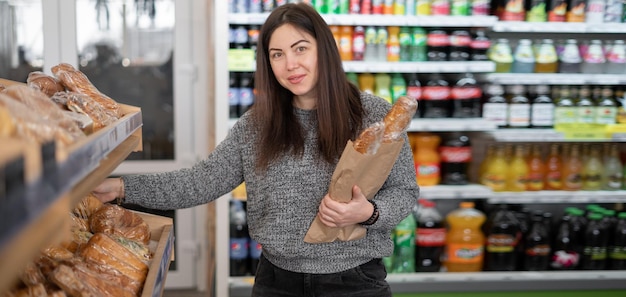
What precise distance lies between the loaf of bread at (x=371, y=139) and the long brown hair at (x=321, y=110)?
0.26 m

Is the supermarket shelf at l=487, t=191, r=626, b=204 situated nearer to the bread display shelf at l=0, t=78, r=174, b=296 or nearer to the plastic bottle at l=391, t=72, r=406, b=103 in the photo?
the plastic bottle at l=391, t=72, r=406, b=103

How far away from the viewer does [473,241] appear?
12.0 feet

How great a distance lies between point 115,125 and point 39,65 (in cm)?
336

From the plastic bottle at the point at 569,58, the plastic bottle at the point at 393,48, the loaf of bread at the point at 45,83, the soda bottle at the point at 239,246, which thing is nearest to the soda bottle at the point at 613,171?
the plastic bottle at the point at 569,58

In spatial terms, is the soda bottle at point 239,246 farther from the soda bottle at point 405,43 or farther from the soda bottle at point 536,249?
the soda bottle at point 536,249

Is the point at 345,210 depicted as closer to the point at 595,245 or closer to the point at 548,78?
the point at 548,78

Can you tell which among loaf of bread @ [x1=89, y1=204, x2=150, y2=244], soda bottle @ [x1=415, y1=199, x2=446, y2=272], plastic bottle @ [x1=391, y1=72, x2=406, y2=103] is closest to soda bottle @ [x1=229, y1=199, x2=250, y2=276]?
soda bottle @ [x1=415, y1=199, x2=446, y2=272]

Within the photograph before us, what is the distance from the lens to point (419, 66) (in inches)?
132

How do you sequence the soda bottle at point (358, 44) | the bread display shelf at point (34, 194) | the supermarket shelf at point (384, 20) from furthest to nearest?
the soda bottle at point (358, 44)
the supermarket shelf at point (384, 20)
the bread display shelf at point (34, 194)

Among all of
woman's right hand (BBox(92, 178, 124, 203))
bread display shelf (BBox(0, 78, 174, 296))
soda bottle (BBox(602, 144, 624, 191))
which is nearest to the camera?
bread display shelf (BBox(0, 78, 174, 296))

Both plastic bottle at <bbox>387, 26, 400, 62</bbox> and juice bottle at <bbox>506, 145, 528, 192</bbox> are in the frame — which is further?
juice bottle at <bbox>506, 145, 528, 192</bbox>

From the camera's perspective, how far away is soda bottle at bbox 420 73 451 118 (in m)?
3.51

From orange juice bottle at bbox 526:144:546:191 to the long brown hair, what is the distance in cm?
207

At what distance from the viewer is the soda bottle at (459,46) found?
Answer: 348cm
